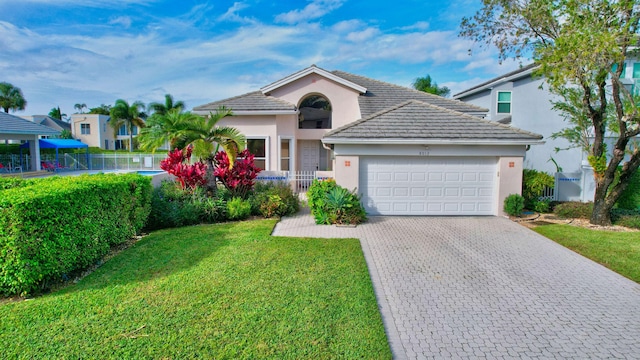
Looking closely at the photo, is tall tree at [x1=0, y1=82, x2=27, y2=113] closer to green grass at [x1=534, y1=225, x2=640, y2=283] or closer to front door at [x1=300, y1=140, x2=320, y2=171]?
front door at [x1=300, y1=140, x2=320, y2=171]

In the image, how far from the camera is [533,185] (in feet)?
44.7

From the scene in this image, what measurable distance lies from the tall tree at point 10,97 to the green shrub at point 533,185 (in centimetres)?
7074

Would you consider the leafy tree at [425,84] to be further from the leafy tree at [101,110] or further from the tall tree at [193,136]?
the leafy tree at [101,110]

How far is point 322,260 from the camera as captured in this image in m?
7.57

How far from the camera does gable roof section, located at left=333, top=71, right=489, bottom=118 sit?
17.9 m

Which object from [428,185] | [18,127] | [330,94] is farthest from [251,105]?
[18,127]

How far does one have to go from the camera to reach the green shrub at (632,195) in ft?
43.5

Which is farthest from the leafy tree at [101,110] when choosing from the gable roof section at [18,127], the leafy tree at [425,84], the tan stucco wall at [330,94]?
the tan stucco wall at [330,94]

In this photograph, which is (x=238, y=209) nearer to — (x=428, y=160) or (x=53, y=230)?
(x=53, y=230)

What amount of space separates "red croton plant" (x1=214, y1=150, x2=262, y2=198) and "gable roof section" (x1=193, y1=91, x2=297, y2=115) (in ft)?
15.4

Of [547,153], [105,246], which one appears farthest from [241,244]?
[547,153]

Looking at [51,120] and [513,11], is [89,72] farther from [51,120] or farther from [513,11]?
[51,120]

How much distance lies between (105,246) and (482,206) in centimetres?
1211

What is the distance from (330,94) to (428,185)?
8.63 metres
